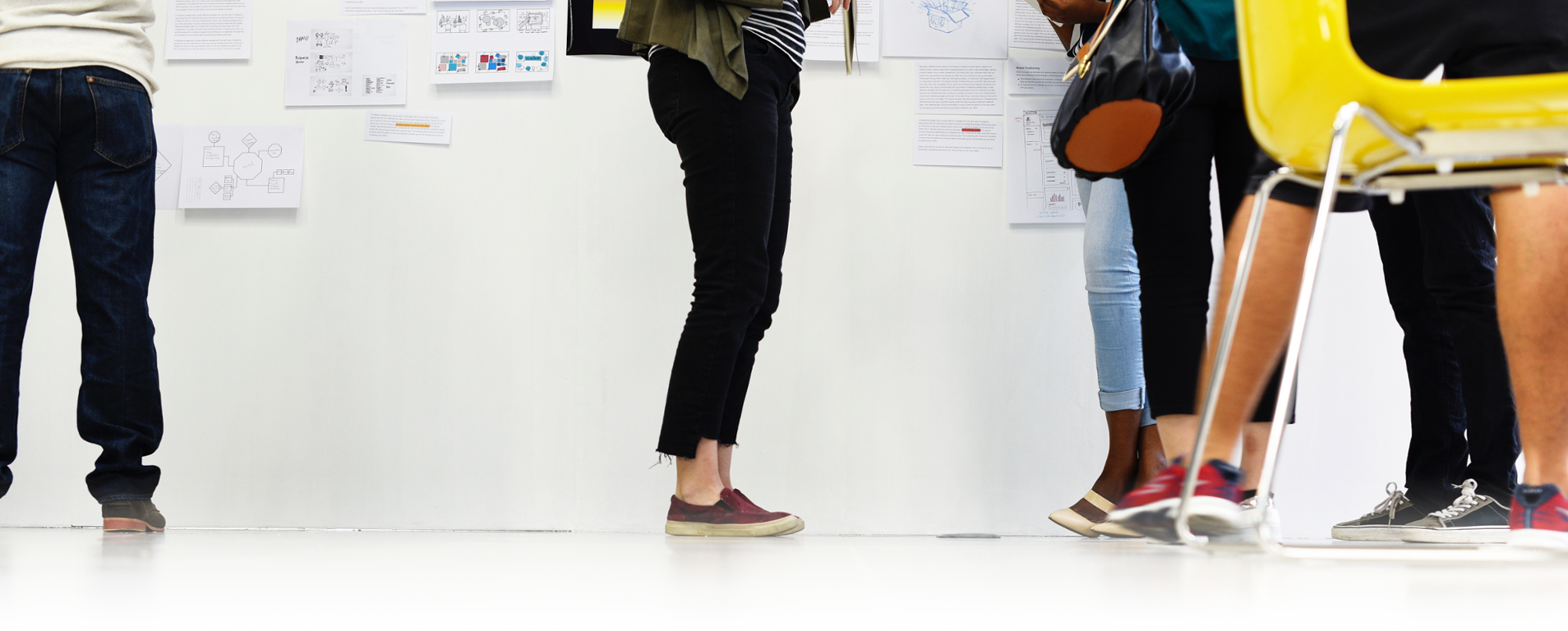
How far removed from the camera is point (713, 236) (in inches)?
56.6

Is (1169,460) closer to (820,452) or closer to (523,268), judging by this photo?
(820,452)

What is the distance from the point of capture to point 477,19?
6.93 ft

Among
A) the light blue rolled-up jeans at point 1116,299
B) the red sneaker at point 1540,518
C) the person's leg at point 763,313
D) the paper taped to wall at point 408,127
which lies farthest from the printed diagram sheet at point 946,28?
the red sneaker at point 1540,518

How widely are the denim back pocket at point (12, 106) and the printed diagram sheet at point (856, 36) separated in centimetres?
129

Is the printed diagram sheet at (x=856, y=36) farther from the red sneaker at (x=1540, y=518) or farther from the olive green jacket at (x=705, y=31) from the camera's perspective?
the red sneaker at (x=1540, y=518)

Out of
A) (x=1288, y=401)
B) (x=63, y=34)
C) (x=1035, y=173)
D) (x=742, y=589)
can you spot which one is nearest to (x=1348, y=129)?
(x=1288, y=401)

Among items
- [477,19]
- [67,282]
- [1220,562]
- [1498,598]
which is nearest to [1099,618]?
[1498,598]

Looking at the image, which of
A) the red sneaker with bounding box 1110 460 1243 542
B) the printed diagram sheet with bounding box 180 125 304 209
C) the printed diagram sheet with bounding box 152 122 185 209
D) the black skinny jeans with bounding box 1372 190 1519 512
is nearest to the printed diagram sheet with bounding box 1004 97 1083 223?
the black skinny jeans with bounding box 1372 190 1519 512

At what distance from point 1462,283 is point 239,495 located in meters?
2.12

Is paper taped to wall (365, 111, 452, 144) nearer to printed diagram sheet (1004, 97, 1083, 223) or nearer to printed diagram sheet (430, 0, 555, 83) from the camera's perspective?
printed diagram sheet (430, 0, 555, 83)

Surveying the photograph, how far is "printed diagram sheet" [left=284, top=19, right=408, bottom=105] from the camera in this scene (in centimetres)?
212

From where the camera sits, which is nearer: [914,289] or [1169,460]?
[1169,460]

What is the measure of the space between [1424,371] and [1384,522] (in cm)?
24

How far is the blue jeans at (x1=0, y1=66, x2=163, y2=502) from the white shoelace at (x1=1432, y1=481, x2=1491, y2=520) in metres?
1.85
